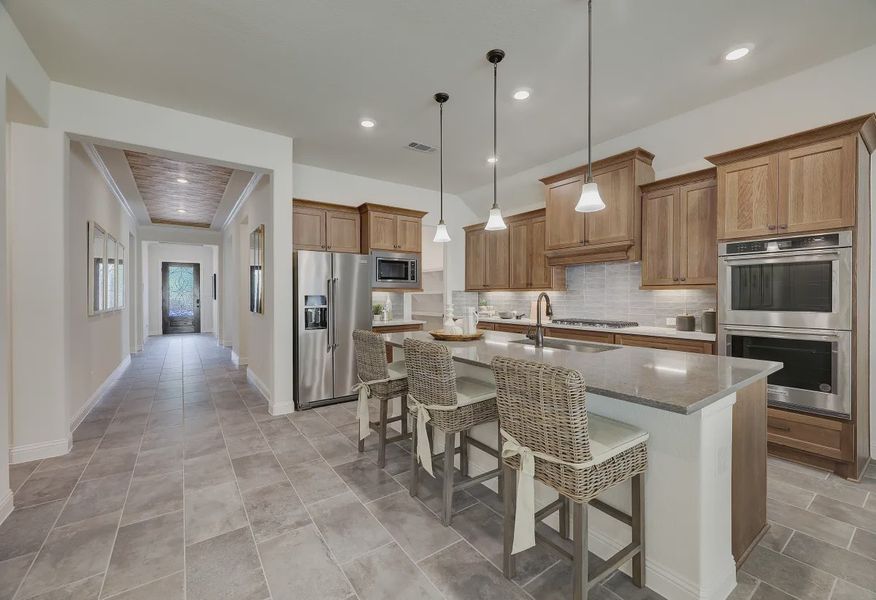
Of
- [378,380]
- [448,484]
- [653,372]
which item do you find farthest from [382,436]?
[653,372]

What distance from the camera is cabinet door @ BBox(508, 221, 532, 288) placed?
5.24 meters

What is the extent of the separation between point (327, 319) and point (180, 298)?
1002 cm

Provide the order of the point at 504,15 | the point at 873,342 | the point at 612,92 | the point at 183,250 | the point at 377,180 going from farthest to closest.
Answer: the point at 183,250 → the point at 377,180 → the point at 612,92 → the point at 873,342 → the point at 504,15

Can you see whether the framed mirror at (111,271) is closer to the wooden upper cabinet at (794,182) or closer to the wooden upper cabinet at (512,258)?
the wooden upper cabinet at (512,258)

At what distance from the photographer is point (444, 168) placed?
16.5 ft

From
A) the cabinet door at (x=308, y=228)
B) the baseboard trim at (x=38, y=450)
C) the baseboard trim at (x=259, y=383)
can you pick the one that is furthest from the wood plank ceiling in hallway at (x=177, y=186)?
→ the baseboard trim at (x=38, y=450)

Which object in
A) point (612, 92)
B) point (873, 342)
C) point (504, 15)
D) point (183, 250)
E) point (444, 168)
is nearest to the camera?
point (504, 15)

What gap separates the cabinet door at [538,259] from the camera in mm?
4957

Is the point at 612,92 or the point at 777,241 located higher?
the point at 612,92

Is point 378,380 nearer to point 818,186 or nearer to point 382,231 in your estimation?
point 382,231

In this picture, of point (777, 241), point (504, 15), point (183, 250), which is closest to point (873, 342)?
point (777, 241)

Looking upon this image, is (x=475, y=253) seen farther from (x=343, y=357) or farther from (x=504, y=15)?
(x=504, y=15)

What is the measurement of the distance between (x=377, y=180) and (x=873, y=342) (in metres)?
5.29

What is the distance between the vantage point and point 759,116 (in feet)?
10.1
